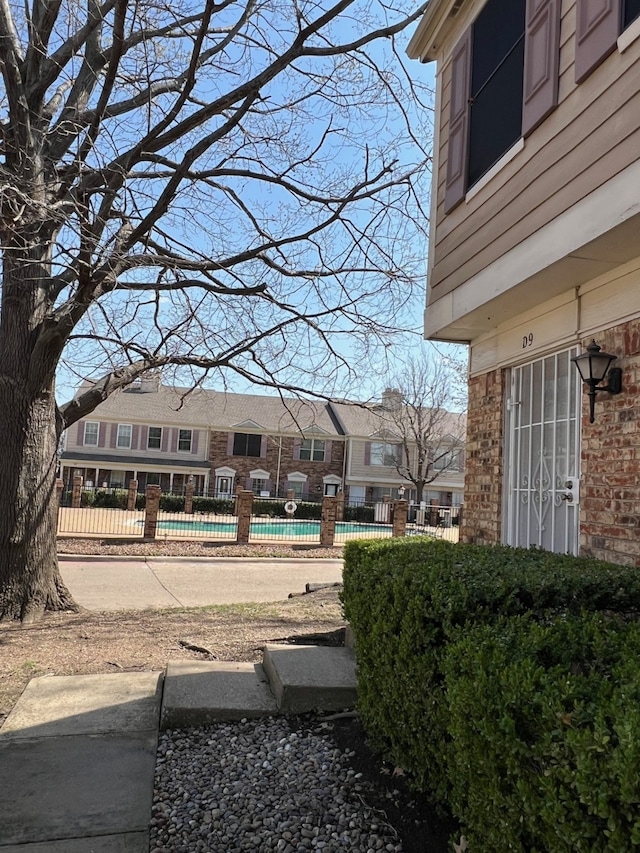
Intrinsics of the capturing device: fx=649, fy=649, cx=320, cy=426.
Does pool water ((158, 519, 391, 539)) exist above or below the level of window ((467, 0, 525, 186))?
below

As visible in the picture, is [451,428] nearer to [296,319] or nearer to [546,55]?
[296,319]

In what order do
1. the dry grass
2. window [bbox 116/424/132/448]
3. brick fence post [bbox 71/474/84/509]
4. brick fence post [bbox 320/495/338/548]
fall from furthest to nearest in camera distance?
window [bbox 116/424/132/448] → brick fence post [bbox 71/474/84/509] → brick fence post [bbox 320/495/338/548] → the dry grass

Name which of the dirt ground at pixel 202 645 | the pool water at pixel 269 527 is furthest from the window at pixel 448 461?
the dirt ground at pixel 202 645

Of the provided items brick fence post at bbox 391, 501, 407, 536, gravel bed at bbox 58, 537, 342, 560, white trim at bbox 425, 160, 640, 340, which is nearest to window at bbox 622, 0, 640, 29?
white trim at bbox 425, 160, 640, 340

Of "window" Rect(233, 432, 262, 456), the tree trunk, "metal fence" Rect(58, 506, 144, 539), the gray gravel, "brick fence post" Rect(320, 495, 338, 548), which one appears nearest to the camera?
the gray gravel

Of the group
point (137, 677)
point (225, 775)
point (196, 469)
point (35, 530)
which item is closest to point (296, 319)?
point (35, 530)

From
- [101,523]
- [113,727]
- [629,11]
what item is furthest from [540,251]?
[101,523]

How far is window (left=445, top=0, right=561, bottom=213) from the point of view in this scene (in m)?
4.41

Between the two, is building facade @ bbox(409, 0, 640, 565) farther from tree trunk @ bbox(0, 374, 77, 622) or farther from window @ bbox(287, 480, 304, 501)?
window @ bbox(287, 480, 304, 501)

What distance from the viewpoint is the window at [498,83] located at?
4406 millimetres

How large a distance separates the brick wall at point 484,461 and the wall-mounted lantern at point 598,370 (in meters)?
1.56

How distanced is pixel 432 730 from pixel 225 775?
1145mm

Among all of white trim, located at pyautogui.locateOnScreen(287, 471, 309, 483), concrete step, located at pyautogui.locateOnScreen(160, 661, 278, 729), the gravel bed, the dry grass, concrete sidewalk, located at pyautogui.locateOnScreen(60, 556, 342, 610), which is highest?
white trim, located at pyautogui.locateOnScreen(287, 471, 309, 483)

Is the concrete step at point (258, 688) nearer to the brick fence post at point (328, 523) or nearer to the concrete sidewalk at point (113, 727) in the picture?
the concrete sidewalk at point (113, 727)
